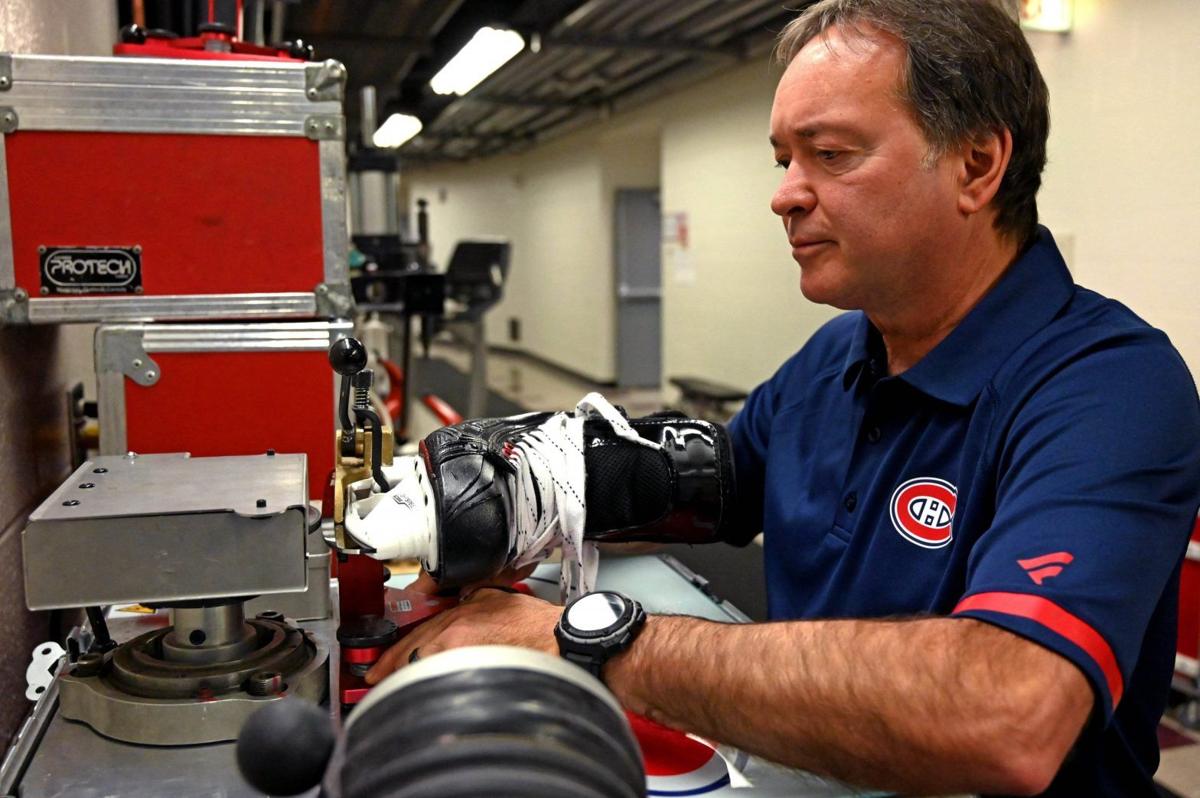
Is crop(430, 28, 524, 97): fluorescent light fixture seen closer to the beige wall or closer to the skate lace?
the beige wall

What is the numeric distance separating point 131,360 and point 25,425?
7.4 inches

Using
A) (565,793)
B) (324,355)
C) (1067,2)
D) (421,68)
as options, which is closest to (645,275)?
(421,68)

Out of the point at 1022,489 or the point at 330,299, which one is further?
the point at 330,299

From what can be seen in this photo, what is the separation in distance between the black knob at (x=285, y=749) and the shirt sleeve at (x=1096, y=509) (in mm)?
540

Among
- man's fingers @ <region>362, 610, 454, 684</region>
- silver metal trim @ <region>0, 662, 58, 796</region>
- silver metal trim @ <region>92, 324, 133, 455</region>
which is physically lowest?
silver metal trim @ <region>0, 662, 58, 796</region>

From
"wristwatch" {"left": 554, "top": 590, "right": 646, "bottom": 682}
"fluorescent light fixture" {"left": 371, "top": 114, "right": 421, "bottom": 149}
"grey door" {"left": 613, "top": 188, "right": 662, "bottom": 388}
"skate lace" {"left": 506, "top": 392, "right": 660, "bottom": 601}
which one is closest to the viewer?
"wristwatch" {"left": 554, "top": 590, "right": 646, "bottom": 682}

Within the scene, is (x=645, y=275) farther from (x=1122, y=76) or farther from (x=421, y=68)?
(x=1122, y=76)

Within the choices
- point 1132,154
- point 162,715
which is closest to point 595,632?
point 162,715

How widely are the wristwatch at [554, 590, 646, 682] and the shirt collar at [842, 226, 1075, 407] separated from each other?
1.50 feet

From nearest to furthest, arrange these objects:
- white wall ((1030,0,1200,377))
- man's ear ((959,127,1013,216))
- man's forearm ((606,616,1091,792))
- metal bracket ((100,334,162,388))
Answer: man's forearm ((606,616,1091,792)) < man's ear ((959,127,1013,216)) < metal bracket ((100,334,162,388)) < white wall ((1030,0,1200,377))

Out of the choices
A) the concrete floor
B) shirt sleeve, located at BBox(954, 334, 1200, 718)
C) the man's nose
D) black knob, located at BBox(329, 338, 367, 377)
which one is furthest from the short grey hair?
the concrete floor

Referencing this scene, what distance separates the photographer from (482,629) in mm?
932

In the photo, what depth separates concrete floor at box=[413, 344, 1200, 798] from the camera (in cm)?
240

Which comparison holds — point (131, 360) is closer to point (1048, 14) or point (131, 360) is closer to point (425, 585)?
point (425, 585)
